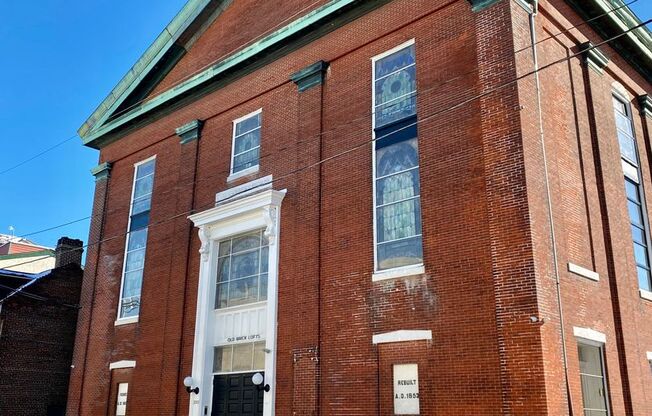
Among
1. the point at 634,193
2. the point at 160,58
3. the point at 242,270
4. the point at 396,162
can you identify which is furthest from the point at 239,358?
the point at 634,193

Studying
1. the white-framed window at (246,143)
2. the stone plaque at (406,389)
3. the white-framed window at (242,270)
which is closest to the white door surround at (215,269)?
the white-framed window at (242,270)

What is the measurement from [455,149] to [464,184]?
86cm

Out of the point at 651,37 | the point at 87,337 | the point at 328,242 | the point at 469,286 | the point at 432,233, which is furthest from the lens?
the point at 87,337

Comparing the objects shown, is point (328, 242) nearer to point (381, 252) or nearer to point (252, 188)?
point (381, 252)

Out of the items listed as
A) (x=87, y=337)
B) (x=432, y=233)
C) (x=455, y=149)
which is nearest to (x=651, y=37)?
(x=455, y=149)

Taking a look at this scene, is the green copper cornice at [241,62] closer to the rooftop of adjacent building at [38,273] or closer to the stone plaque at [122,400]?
the rooftop of adjacent building at [38,273]

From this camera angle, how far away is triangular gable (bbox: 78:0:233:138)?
2236cm

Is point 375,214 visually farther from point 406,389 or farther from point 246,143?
point 246,143

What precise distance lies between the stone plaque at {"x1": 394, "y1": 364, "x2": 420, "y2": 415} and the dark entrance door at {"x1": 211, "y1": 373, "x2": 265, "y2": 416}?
429 cm

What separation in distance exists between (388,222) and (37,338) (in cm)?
1506

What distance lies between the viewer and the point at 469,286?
42.2 ft

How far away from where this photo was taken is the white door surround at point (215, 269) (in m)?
16.5

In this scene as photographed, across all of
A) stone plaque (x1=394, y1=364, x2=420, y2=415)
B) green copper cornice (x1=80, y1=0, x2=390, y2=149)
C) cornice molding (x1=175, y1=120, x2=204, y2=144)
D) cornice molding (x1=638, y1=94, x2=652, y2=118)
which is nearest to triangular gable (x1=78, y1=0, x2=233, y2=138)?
green copper cornice (x1=80, y1=0, x2=390, y2=149)

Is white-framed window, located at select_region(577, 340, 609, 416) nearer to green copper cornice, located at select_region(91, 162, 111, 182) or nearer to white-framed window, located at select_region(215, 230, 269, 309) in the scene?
white-framed window, located at select_region(215, 230, 269, 309)
